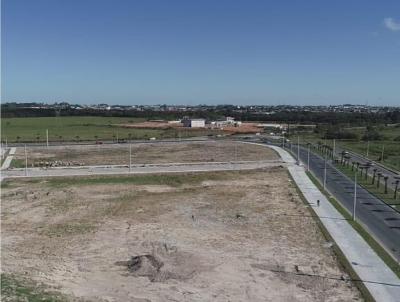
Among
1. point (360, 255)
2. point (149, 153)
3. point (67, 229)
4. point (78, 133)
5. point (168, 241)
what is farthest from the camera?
point (78, 133)

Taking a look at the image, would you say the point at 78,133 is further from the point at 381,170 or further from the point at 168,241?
the point at 168,241

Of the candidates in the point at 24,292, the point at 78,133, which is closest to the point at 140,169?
the point at 24,292

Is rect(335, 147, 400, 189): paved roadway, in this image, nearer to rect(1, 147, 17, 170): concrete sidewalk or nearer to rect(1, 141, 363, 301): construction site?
rect(1, 141, 363, 301): construction site

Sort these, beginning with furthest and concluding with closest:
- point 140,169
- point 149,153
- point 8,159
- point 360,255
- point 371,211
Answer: point 149,153 < point 8,159 < point 140,169 < point 371,211 < point 360,255

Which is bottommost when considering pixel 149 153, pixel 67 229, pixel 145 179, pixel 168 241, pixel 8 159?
pixel 8 159

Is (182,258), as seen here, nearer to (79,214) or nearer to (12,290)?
(12,290)

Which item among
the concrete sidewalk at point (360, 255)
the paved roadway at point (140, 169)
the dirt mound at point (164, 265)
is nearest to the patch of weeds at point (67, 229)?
the dirt mound at point (164, 265)

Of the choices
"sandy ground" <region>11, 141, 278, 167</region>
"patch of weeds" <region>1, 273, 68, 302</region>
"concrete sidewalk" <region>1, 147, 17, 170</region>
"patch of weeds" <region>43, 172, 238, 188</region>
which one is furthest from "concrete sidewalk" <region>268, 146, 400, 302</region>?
"concrete sidewalk" <region>1, 147, 17, 170</region>

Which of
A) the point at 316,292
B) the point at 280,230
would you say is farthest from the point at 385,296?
the point at 280,230

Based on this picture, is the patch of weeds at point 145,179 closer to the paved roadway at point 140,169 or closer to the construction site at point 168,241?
the construction site at point 168,241
